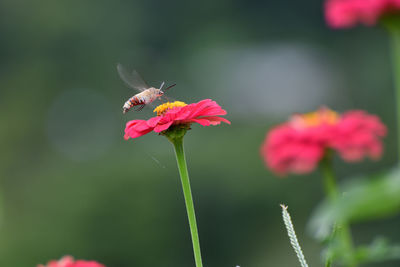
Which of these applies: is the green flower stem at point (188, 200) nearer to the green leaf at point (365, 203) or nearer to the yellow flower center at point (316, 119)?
the green leaf at point (365, 203)

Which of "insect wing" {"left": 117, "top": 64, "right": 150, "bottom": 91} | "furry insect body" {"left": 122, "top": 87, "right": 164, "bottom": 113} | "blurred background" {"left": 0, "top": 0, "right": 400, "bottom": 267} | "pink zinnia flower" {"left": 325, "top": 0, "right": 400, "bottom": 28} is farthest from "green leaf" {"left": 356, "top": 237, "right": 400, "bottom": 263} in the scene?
"pink zinnia flower" {"left": 325, "top": 0, "right": 400, "bottom": 28}

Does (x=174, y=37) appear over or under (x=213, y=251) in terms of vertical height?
over

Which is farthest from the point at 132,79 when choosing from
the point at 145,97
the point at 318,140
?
the point at 318,140

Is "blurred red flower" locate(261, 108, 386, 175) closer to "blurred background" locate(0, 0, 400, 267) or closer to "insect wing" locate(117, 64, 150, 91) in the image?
"blurred background" locate(0, 0, 400, 267)

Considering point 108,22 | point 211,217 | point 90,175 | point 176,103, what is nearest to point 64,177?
point 90,175

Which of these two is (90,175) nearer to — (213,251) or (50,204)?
(50,204)

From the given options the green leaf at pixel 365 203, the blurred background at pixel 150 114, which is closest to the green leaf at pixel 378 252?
the green leaf at pixel 365 203

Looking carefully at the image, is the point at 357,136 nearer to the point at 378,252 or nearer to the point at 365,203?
the point at 378,252
